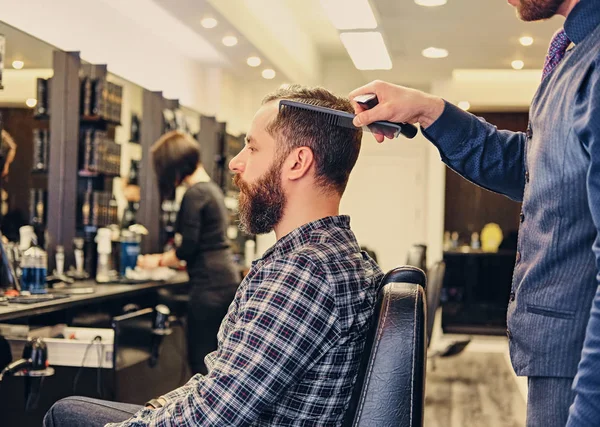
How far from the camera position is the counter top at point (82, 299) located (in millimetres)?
2746

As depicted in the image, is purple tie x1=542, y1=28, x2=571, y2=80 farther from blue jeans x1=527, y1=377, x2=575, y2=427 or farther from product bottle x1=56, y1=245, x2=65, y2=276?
product bottle x1=56, y1=245, x2=65, y2=276

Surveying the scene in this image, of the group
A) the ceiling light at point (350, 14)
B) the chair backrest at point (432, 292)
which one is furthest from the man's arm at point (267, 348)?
the ceiling light at point (350, 14)

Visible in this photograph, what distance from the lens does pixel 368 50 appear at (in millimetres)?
6508

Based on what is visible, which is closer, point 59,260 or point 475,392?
point 59,260

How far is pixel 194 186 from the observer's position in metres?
4.09

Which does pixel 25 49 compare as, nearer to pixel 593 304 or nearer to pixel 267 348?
pixel 267 348

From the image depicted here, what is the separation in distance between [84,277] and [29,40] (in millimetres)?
1410

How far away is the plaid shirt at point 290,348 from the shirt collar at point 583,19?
Answer: 559 mm

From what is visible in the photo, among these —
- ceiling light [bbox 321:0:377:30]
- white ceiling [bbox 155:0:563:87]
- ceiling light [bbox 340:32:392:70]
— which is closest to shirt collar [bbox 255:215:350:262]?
ceiling light [bbox 321:0:377:30]

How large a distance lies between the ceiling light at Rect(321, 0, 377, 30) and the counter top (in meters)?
2.08

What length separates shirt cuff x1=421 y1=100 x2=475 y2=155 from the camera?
4.67ft

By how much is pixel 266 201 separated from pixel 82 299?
2015mm

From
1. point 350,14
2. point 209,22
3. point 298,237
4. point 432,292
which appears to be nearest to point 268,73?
point 209,22

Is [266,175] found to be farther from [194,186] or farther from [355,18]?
[355,18]
